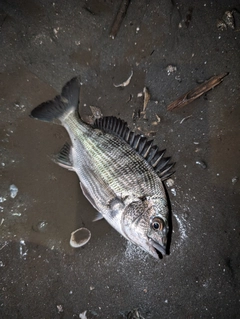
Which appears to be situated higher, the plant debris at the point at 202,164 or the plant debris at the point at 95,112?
the plant debris at the point at 202,164

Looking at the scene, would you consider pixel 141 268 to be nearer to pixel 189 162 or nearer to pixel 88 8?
pixel 189 162

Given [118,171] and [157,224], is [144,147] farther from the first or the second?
[157,224]

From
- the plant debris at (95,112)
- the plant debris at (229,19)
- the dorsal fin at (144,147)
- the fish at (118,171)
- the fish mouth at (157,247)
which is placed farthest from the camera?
the plant debris at (95,112)

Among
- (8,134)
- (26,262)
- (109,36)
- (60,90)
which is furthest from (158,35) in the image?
(26,262)

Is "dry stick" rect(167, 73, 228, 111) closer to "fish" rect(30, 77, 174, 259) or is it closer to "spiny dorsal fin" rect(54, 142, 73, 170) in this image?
"fish" rect(30, 77, 174, 259)

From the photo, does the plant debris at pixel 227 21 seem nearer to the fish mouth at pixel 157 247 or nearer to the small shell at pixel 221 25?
the small shell at pixel 221 25

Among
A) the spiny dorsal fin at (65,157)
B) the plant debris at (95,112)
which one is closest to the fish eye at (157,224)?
the spiny dorsal fin at (65,157)

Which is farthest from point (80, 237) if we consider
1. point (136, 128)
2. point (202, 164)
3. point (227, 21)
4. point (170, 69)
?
point (227, 21)
